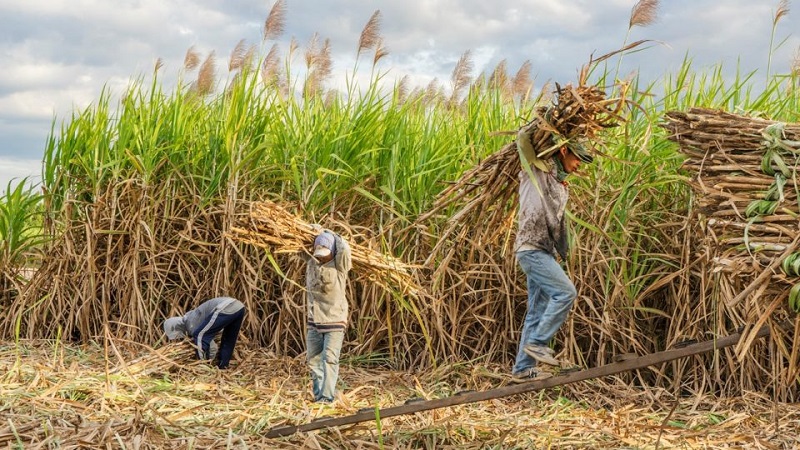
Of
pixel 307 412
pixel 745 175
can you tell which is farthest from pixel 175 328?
pixel 745 175

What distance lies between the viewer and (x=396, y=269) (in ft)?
18.1

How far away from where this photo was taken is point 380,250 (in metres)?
6.26

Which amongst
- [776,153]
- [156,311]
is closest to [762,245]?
[776,153]

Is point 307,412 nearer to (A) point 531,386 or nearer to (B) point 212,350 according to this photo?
(A) point 531,386

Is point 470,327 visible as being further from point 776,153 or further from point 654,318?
point 776,153

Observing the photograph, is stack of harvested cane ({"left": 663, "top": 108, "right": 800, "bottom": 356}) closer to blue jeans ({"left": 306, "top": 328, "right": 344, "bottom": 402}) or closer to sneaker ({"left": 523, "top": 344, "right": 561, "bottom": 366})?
sneaker ({"left": 523, "top": 344, "right": 561, "bottom": 366})

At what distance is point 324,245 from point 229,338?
1546 mm

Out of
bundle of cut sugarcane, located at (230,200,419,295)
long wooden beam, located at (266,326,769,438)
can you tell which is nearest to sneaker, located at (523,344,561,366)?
long wooden beam, located at (266,326,769,438)

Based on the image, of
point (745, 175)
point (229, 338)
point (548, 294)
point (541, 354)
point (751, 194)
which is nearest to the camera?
point (751, 194)

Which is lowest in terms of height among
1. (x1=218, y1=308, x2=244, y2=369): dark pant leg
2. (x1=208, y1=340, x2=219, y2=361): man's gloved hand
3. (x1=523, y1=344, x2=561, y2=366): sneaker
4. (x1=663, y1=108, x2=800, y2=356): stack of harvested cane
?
(x1=208, y1=340, x2=219, y2=361): man's gloved hand

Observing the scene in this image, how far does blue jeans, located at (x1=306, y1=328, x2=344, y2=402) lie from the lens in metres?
5.27

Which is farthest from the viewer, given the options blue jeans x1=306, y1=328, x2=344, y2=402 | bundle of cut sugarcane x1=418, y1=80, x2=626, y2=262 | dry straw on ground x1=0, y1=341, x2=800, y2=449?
blue jeans x1=306, y1=328, x2=344, y2=402

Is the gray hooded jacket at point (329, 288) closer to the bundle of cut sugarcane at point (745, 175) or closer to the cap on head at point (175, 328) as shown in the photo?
the cap on head at point (175, 328)

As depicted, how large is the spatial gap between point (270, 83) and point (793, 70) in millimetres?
4040
